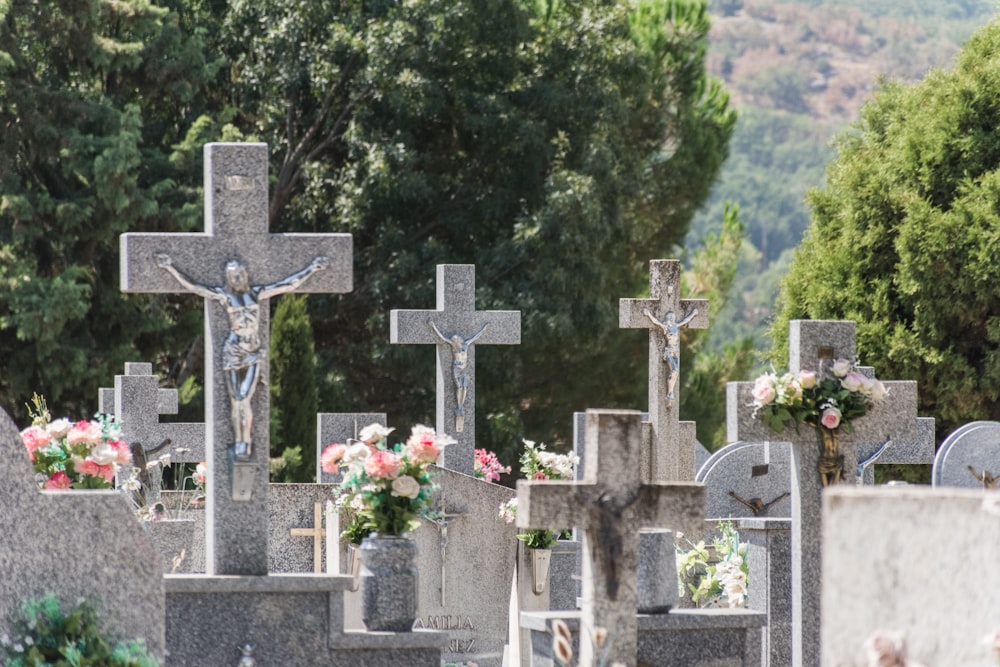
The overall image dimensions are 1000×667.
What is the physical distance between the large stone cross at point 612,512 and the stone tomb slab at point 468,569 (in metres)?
4.26

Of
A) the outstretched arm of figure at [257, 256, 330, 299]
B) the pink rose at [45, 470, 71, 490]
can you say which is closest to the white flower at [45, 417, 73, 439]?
the pink rose at [45, 470, 71, 490]

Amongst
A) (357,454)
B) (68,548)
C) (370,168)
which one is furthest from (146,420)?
(370,168)

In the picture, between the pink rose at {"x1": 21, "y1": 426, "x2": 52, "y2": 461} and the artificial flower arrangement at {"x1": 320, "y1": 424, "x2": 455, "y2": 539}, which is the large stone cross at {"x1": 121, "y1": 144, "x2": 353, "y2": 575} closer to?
the artificial flower arrangement at {"x1": 320, "y1": 424, "x2": 455, "y2": 539}

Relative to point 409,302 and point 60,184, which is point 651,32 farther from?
point 60,184

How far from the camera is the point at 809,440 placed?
9.09 metres

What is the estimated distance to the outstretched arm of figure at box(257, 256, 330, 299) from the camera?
816 centimetres

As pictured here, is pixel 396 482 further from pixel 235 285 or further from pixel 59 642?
pixel 59 642

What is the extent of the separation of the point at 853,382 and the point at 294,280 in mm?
2977

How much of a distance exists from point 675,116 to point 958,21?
95.1 m

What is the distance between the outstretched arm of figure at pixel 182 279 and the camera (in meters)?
8.09

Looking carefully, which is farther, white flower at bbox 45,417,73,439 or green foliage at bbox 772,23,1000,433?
green foliage at bbox 772,23,1000,433

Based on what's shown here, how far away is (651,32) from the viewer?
27094 mm

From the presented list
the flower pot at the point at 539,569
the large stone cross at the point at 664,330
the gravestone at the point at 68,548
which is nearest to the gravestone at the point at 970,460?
the large stone cross at the point at 664,330

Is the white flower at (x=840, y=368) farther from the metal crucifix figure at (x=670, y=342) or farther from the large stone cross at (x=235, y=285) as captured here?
the metal crucifix figure at (x=670, y=342)
